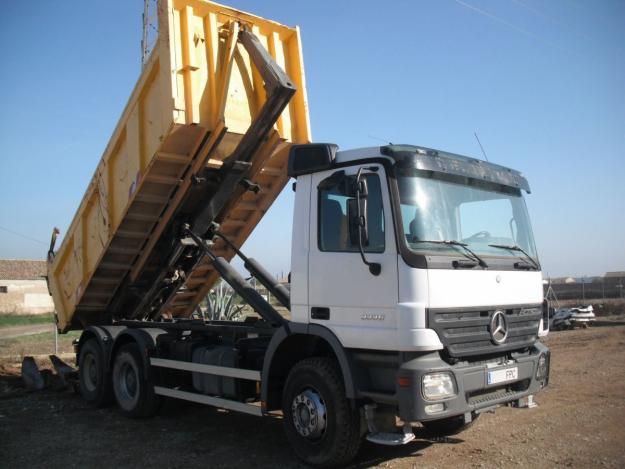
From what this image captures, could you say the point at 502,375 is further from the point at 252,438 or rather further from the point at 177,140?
the point at 177,140

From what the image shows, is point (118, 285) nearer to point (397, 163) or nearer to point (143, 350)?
point (143, 350)

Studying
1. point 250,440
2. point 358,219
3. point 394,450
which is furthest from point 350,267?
point 250,440

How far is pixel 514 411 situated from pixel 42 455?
17.8ft

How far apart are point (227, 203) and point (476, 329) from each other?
3891 mm

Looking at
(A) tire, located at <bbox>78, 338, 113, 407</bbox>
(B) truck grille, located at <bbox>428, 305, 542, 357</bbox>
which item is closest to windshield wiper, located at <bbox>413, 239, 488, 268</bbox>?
(B) truck grille, located at <bbox>428, 305, 542, 357</bbox>

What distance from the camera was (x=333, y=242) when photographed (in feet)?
17.9

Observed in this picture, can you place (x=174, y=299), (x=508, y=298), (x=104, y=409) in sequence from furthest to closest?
(x=174, y=299)
(x=104, y=409)
(x=508, y=298)

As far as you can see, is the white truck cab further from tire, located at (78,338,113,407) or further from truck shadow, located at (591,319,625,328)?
truck shadow, located at (591,319,625,328)

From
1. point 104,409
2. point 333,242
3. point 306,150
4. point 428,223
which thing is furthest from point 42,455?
point 428,223

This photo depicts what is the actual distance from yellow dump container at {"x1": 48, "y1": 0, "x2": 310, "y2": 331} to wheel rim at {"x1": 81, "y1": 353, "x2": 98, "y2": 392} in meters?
0.72

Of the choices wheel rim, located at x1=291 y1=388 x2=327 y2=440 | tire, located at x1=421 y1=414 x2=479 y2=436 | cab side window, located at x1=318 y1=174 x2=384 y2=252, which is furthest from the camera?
tire, located at x1=421 y1=414 x2=479 y2=436

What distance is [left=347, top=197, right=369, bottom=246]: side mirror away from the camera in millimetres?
4859

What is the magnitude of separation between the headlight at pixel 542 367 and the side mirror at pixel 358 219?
2.18m

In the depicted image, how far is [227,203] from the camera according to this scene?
782 centimetres
